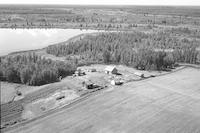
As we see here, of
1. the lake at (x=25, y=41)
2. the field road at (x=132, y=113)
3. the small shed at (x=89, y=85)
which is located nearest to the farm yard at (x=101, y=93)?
the field road at (x=132, y=113)

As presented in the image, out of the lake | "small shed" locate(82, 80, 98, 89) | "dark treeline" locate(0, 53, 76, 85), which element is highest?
the lake

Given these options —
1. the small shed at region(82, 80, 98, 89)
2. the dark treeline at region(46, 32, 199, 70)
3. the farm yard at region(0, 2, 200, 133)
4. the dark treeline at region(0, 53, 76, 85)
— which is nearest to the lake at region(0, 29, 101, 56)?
the farm yard at region(0, 2, 200, 133)

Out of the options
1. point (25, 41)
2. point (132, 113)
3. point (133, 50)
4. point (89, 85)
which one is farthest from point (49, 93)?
point (25, 41)

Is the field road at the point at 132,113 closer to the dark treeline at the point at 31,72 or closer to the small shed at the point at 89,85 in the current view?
the small shed at the point at 89,85

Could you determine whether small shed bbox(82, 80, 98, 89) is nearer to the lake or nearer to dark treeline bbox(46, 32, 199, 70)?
dark treeline bbox(46, 32, 199, 70)

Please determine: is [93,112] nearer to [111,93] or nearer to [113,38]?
[111,93]

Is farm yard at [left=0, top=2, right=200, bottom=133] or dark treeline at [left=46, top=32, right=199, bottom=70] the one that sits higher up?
dark treeline at [left=46, top=32, right=199, bottom=70]
